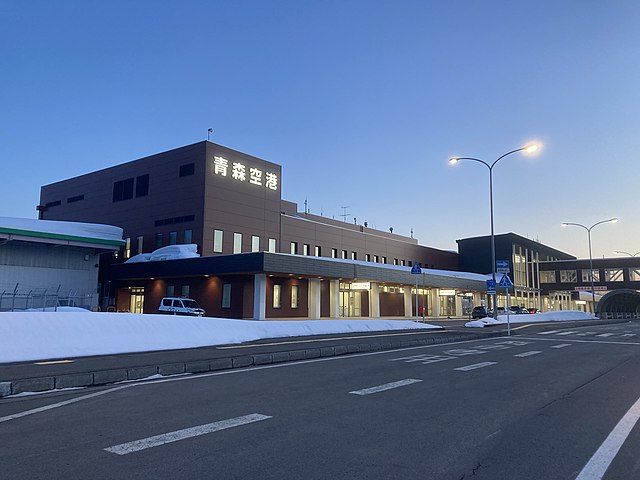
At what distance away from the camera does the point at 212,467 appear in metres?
4.71

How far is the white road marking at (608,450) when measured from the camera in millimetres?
4695

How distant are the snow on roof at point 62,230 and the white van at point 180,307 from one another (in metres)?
10.5

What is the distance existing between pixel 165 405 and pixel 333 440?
3.24 meters

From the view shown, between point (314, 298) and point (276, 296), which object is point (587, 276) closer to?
point (314, 298)

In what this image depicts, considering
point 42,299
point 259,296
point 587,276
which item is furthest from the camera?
point 587,276

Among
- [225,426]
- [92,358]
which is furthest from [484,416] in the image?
[92,358]

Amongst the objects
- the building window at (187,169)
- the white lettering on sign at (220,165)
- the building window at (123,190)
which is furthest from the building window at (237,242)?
the building window at (123,190)

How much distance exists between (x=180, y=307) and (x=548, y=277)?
7166 cm

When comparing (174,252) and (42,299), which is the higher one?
(174,252)

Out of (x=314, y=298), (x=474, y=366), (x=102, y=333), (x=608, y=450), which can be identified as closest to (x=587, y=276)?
(x=314, y=298)

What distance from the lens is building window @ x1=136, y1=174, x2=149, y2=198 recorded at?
47072 millimetres

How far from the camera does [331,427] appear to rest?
20.6ft

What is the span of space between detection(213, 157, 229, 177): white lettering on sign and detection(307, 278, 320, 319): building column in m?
12.1

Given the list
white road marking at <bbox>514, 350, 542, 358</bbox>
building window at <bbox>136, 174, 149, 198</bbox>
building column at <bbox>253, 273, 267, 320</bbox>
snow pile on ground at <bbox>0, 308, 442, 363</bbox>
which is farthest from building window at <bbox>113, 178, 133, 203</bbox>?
white road marking at <bbox>514, 350, 542, 358</bbox>
